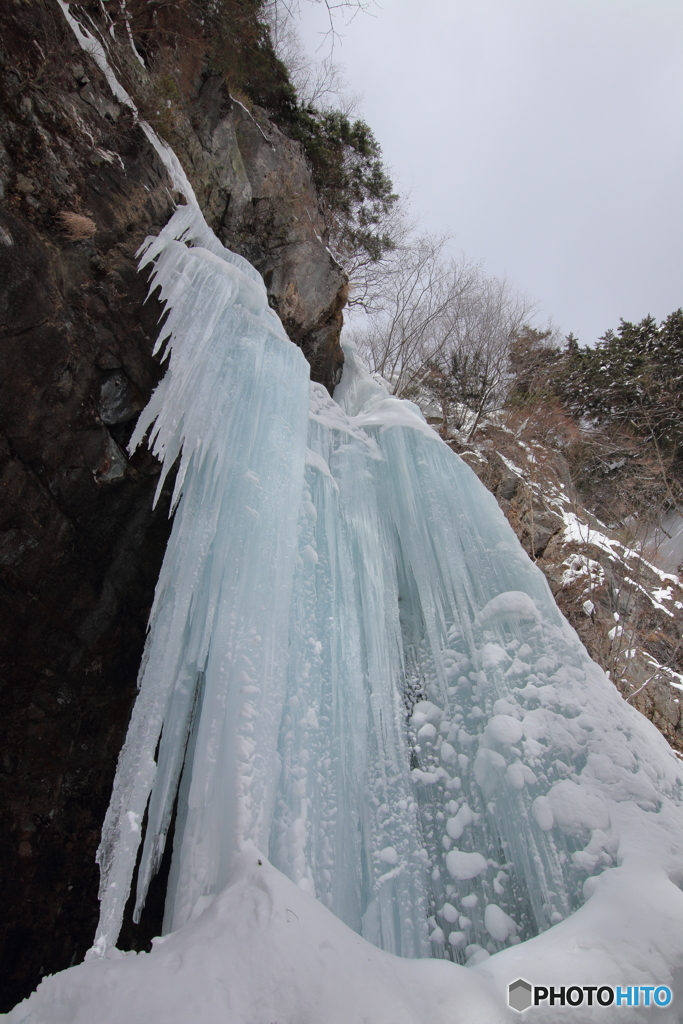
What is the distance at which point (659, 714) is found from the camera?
546 centimetres

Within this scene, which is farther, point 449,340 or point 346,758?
point 449,340

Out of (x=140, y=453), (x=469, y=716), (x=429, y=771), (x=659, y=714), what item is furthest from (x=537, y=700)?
(x=659, y=714)

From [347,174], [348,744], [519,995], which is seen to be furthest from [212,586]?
[347,174]

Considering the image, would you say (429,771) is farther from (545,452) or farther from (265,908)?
(545,452)

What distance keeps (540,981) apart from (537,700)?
115 centimetres

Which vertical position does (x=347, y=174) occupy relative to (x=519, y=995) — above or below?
above

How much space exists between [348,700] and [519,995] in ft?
4.92

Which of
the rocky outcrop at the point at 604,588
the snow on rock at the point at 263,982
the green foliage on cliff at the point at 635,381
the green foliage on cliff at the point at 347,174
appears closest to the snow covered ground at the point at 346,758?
the snow on rock at the point at 263,982

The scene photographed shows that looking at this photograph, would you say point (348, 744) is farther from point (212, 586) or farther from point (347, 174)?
point (347, 174)

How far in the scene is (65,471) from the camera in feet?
9.80

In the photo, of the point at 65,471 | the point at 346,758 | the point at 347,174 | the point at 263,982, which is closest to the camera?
the point at 263,982

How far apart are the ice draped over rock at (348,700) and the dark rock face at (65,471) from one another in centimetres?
40

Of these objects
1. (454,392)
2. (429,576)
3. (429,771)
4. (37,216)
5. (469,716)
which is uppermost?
(454,392)

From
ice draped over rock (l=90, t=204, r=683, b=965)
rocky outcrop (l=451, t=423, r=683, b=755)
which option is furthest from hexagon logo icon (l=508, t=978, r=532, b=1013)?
rocky outcrop (l=451, t=423, r=683, b=755)
